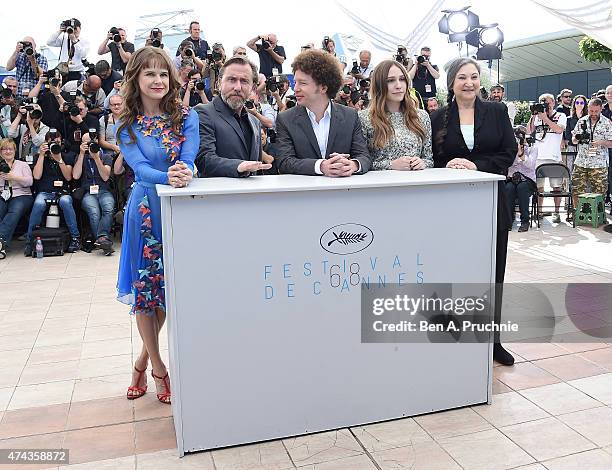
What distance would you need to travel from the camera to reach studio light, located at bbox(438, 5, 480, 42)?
11.4m

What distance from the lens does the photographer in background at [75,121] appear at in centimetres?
701

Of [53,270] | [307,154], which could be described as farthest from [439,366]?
[53,270]

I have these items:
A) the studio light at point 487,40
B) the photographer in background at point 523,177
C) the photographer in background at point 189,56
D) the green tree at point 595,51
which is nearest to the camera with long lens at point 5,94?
the photographer in background at point 189,56

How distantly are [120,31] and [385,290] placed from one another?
21.9ft

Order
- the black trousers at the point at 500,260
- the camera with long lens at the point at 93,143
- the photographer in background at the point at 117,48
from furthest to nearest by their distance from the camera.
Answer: the photographer in background at the point at 117,48 < the camera with long lens at the point at 93,143 < the black trousers at the point at 500,260

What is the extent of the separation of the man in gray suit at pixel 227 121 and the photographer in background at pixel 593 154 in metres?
6.21

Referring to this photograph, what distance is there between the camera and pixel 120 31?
806cm

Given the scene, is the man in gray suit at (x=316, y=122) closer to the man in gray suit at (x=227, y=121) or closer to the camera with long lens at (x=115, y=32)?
the man in gray suit at (x=227, y=121)

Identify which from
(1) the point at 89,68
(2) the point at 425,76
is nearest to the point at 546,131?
(2) the point at 425,76

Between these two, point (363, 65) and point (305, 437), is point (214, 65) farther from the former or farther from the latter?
point (305, 437)

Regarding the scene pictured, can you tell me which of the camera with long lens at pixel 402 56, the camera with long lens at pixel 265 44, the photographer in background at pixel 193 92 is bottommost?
the photographer in background at pixel 193 92

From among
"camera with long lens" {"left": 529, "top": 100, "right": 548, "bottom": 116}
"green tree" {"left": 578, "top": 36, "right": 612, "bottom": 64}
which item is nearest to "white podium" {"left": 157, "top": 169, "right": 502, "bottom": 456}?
"camera with long lens" {"left": 529, "top": 100, "right": 548, "bottom": 116}

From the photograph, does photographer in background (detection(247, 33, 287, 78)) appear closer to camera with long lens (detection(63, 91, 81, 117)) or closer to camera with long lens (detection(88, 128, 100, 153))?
camera with long lens (detection(63, 91, 81, 117))

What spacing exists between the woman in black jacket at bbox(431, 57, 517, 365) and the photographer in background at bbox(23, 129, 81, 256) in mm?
4730
